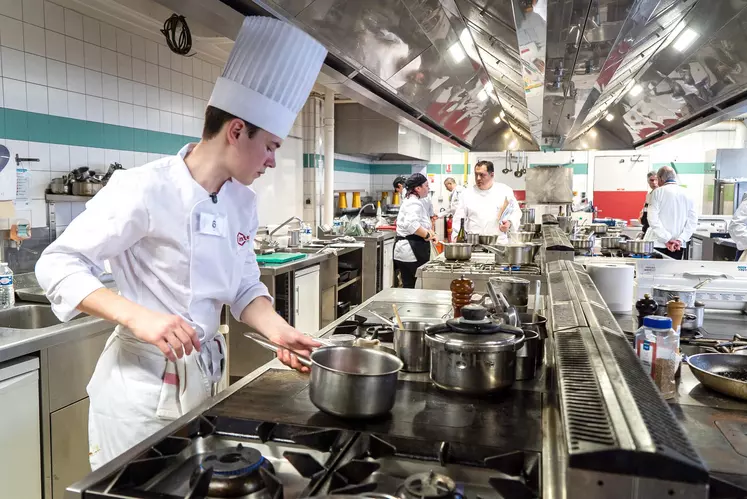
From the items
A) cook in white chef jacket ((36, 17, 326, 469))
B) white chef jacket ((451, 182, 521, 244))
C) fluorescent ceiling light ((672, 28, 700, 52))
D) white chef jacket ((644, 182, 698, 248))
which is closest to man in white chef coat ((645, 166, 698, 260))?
white chef jacket ((644, 182, 698, 248))

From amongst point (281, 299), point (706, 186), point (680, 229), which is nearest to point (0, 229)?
point (281, 299)

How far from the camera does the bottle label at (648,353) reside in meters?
1.66

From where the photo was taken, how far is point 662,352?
165 centimetres

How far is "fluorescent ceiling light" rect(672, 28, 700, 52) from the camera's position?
2.92 m

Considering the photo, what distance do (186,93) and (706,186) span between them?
9.59 meters

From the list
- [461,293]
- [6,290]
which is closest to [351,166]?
[6,290]

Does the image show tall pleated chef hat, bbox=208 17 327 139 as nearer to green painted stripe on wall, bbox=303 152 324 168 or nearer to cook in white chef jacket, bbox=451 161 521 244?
cook in white chef jacket, bbox=451 161 521 244

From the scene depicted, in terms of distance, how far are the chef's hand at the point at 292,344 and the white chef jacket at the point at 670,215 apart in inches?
251

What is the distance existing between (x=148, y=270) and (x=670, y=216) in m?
6.84

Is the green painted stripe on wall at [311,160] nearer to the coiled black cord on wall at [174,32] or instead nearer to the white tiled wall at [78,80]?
the white tiled wall at [78,80]

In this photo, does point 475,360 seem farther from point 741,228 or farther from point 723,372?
point 741,228

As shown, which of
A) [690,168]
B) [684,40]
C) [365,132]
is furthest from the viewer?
[690,168]

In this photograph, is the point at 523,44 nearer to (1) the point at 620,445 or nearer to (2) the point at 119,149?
(1) the point at 620,445

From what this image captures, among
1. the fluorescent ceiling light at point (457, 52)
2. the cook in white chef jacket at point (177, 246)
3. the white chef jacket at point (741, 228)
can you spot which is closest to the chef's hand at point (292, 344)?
the cook in white chef jacket at point (177, 246)
